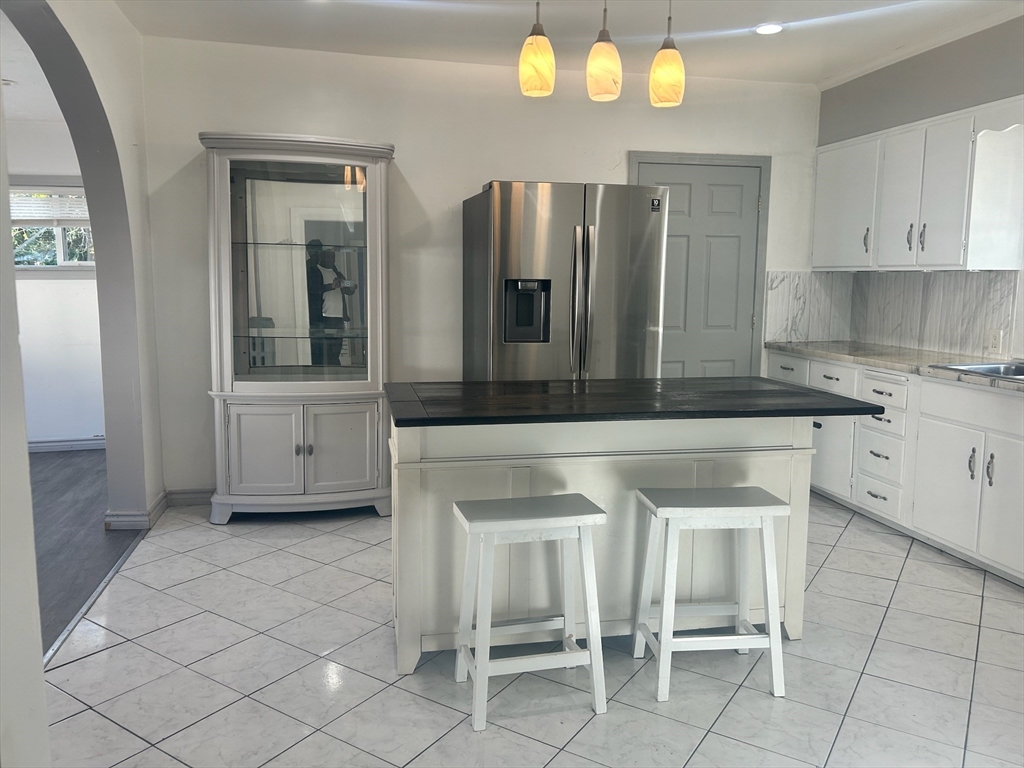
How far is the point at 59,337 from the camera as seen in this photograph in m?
5.82

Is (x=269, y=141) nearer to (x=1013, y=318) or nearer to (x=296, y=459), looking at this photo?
(x=296, y=459)

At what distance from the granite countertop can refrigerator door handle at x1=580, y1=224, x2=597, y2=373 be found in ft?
4.88

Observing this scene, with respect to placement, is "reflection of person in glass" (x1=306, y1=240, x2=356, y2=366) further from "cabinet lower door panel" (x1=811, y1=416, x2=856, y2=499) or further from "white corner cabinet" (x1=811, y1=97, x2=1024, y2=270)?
"white corner cabinet" (x1=811, y1=97, x2=1024, y2=270)

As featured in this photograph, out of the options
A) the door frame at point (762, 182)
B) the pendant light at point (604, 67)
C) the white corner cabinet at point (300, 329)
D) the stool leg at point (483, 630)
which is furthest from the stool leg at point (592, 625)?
the door frame at point (762, 182)

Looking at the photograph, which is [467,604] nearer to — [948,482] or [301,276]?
[301,276]

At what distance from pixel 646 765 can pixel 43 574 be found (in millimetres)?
2829

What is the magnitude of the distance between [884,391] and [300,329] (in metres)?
3.20

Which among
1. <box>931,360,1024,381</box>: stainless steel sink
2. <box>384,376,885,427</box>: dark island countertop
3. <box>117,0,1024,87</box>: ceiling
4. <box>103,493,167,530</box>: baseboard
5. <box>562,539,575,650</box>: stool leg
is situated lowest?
<box>103,493,167,530</box>: baseboard

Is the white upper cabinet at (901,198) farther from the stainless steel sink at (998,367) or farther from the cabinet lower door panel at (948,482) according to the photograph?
the cabinet lower door panel at (948,482)

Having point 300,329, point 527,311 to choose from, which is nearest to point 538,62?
point 527,311

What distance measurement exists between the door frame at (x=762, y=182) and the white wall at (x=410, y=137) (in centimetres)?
5

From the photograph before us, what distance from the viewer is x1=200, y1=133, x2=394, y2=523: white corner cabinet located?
3.98 meters

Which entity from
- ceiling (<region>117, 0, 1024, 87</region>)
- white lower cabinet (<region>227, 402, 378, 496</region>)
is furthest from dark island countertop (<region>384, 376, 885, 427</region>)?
ceiling (<region>117, 0, 1024, 87</region>)

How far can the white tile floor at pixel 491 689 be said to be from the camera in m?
2.13
